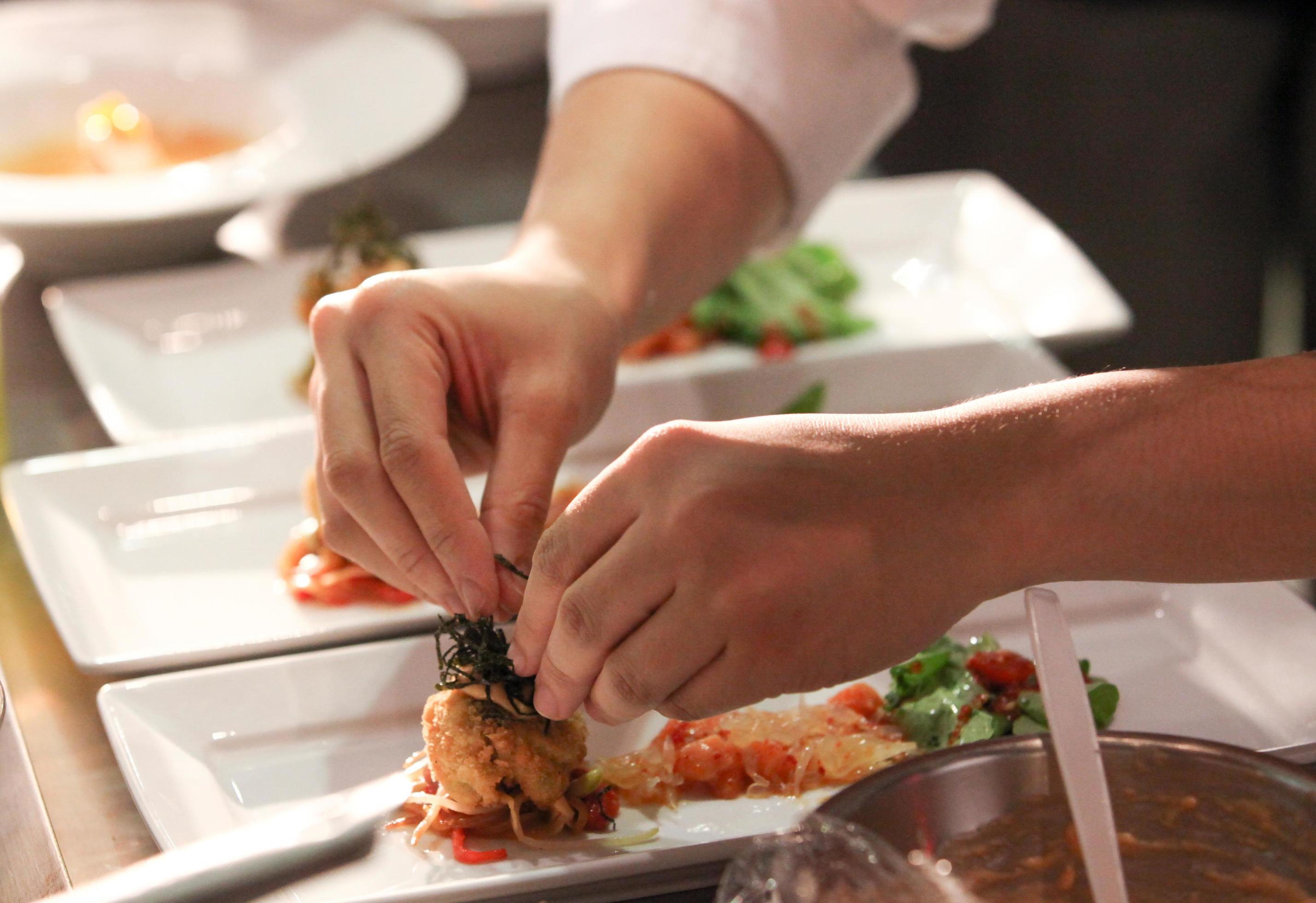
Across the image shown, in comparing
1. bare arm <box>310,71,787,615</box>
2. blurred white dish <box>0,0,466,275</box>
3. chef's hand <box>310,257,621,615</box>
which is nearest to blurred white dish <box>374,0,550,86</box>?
blurred white dish <box>0,0,466,275</box>

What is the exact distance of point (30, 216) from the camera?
2.24 m

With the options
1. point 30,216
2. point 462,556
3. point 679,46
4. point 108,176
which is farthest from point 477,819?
point 108,176

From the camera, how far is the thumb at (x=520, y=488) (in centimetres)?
134

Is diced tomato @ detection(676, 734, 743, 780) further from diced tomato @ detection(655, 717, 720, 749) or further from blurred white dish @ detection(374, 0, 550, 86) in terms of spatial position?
blurred white dish @ detection(374, 0, 550, 86)

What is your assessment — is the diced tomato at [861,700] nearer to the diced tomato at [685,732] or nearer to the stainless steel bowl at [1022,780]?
the diced tomato at [685,732]

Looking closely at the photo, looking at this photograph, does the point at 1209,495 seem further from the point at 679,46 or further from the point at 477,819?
the point at 679,46

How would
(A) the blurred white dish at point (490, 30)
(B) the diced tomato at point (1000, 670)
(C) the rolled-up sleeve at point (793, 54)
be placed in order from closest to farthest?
1. (B) the diced tomato at point (1000, 670)
2. (C) the rolled-up sleeve at point (793, 54)
3. (A) the blurred white dish at point (490, 30)

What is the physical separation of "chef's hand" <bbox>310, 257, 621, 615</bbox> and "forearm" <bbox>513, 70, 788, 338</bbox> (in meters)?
0.15

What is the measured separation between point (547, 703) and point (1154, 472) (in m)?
0.53

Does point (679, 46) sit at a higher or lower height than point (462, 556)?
higher

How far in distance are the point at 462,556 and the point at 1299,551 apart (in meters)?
0.74

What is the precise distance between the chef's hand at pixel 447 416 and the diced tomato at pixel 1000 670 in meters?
0.48

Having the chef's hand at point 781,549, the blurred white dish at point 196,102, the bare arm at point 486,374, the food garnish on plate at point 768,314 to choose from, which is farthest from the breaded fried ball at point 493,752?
the blurred white dish at point 196,102

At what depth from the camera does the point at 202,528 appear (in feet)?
5.90
